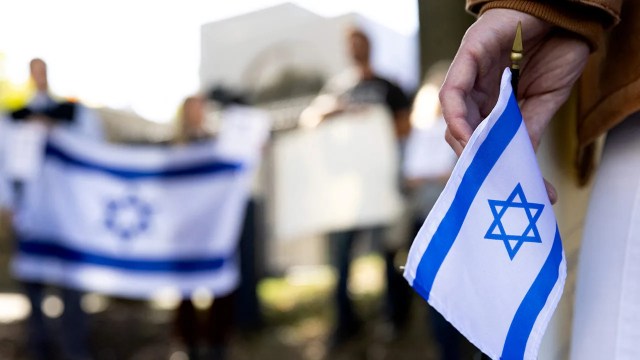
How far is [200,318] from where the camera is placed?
511cm

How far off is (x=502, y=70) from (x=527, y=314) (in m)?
0.35

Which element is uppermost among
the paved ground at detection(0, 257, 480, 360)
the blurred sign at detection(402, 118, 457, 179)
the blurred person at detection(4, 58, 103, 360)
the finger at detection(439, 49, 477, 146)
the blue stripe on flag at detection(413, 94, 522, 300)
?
the finger at detection(439, 49, 477, 146)

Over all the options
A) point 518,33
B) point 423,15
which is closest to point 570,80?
point 518,33

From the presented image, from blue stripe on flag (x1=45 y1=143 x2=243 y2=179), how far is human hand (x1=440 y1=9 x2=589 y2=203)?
399 centimetres

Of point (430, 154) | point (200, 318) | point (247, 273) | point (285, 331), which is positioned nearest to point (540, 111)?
Answer: point (430, 154)

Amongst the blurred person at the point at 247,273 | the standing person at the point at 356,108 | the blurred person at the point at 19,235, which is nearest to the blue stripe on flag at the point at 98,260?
the blurred person at the point at 19,235

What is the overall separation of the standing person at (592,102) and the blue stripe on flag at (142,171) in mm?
3989

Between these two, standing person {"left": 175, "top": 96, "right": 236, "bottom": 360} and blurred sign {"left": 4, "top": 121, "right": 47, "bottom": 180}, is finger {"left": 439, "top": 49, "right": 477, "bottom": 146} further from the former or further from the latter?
blurred sign {"left": 4, "top": 121, "right": 47, "bottom": 180}

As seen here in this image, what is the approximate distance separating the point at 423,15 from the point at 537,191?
3.76 m

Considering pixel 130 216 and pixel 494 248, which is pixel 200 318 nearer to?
pixel 130 216

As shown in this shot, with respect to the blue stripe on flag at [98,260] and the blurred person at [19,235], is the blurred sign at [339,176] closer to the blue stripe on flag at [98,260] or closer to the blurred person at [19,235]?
the blue stripe on flag at [98,260]

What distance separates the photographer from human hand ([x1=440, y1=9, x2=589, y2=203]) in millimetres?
1108

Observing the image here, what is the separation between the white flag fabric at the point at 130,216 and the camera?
17.1ft

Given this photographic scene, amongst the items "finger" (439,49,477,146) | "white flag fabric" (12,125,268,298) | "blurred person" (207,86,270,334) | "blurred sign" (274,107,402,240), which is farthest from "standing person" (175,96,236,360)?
"finger" (439,49,477,146)
